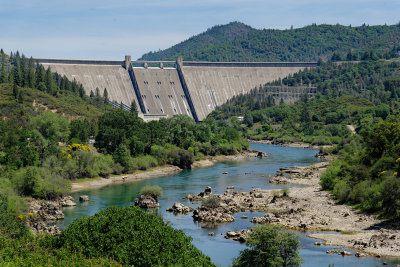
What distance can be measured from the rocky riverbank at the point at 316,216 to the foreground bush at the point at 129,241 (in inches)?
648

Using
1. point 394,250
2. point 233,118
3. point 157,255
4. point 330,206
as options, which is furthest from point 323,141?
point 157,255

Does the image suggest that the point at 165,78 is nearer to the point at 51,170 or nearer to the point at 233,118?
the point at 233,118

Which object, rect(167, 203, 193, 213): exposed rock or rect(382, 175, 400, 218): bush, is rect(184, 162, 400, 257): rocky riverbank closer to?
rect(382, 175, 400, 218): bush

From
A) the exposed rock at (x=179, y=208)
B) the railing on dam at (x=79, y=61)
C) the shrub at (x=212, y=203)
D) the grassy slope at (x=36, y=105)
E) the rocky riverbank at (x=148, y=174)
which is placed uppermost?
the railing on dam at (x=79, y=61)

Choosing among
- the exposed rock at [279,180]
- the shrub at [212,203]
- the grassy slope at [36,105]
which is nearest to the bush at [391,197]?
the shrub at [212,203]

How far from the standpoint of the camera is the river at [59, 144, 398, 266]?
160ft

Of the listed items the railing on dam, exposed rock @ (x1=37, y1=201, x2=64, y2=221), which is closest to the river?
exposed rock @ (x1=37, y1=201, x2=64, y2=221)

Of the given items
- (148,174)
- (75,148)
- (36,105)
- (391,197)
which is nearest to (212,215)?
(391,197)

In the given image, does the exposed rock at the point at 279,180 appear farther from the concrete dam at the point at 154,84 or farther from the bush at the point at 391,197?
the concrete dam at the point at 154,84

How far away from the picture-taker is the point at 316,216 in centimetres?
6194

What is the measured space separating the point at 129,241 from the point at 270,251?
9506mm

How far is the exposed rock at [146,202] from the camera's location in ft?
225

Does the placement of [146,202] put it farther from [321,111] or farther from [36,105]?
[321,111]

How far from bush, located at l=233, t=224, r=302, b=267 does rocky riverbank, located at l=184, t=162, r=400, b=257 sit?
9055 mm
